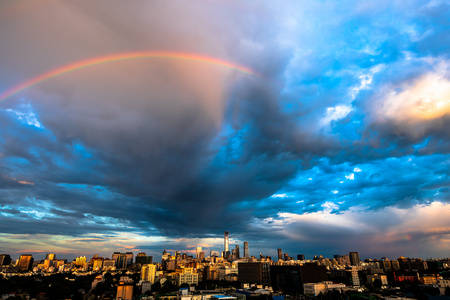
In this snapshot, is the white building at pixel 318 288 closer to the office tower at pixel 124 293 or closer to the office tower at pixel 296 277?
the office tower at pixel 296 277

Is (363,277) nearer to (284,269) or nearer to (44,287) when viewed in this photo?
(284,269)

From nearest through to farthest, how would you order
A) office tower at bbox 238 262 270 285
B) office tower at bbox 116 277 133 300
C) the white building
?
1. office tower at bbox 116 277 133 300
2. the white building
3. office tower at bbox 238 262 270 285

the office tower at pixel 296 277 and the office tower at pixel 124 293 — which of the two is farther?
the office tower at pixel 296 277

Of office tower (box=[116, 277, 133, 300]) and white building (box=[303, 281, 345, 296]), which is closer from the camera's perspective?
office tower (box=[116, 277, 133, 300])

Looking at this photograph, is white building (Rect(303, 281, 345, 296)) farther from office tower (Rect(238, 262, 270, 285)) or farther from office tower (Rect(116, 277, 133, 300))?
office tower (Rect(116, 277, 133, 300))

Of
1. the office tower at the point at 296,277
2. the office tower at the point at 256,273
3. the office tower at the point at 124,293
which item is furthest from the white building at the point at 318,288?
the office tower at the point at 124,293

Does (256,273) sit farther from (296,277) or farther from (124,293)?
(124,293)

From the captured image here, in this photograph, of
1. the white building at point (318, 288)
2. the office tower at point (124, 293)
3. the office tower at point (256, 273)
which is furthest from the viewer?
the office tower at point (256, 273)

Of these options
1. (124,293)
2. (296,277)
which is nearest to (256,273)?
(296,277)

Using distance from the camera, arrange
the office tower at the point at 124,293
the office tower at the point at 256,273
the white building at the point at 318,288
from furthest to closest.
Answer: the office tower at the point at 256,273 < the white building at the point at 318,288 < the office tower at the point at 124,293

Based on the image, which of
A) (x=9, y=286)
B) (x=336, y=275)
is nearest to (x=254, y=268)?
(x=336, y=275)

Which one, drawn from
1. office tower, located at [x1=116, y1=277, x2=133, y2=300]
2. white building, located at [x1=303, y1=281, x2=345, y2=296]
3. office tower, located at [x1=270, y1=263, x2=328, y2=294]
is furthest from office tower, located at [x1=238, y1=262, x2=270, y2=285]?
office tower, located at [x1=116, y1=277, x2=133, y2=300]
